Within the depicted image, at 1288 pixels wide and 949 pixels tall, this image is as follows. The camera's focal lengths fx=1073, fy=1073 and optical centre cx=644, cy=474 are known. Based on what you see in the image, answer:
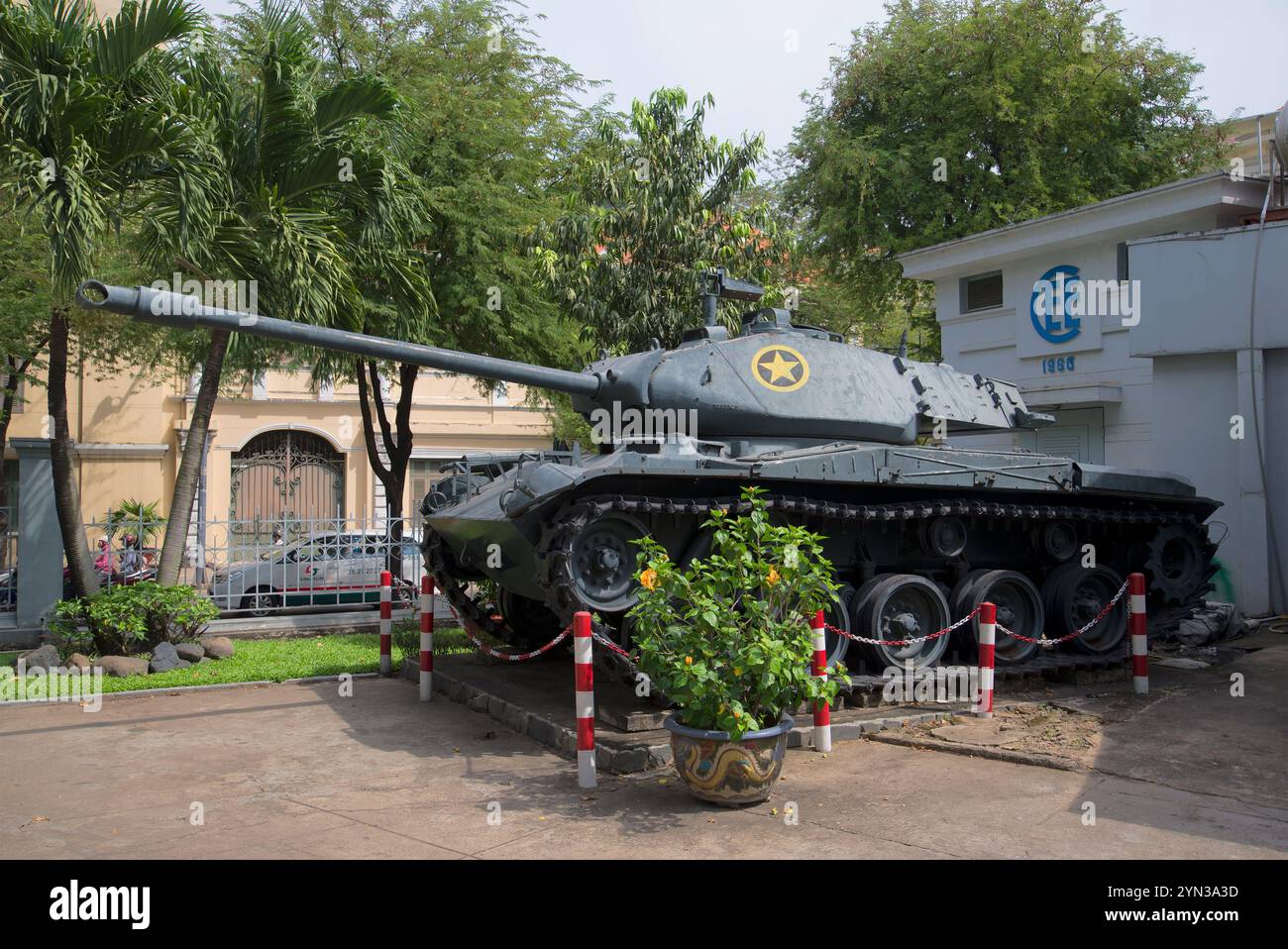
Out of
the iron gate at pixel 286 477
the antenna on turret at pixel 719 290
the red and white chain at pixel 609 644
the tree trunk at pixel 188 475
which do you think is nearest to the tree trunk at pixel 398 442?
the tree trunk at pixel 188 475

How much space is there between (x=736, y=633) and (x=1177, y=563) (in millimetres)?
7743

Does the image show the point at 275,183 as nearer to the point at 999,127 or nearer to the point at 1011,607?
the point at 1011,607

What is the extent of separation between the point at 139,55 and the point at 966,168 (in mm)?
15939

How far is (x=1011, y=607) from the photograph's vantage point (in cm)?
1035

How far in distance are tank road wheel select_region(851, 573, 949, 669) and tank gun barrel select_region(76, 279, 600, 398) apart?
9.99ft

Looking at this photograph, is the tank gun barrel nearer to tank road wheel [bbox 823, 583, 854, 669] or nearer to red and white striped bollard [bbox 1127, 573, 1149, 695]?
tank road wheel [bbox 823, 583, 854, 669]

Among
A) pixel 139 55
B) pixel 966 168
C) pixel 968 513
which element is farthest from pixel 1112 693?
pixel 966 168

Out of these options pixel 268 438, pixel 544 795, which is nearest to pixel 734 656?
pixel 544 795

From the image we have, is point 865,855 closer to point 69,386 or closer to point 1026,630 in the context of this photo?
point 1026,630

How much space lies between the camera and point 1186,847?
524cm

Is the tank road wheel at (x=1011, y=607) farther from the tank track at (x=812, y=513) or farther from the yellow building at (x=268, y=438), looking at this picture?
the yellow building at (x=268, y=438)

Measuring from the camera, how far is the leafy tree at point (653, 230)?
13547mm

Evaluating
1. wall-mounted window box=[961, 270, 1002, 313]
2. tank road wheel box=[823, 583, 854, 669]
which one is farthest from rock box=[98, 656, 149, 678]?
wall-mounted window box=[961, 270, 1002, 313]

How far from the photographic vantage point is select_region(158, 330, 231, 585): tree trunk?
1162 centimetres
